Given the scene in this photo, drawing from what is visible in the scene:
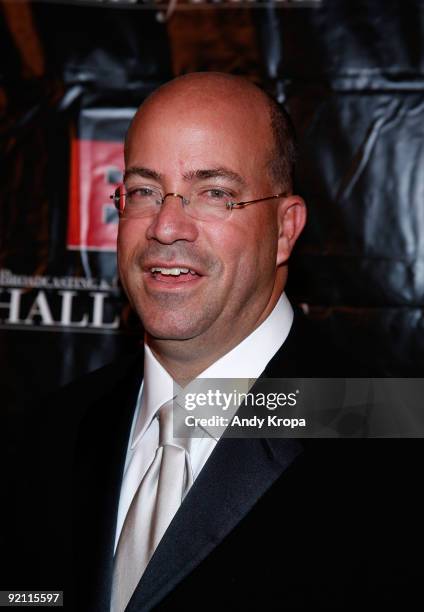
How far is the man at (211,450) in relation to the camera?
1.33 metres

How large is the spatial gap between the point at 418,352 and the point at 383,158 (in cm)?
55

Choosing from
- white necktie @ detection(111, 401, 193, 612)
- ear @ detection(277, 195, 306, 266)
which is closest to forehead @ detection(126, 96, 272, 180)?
ear @ detection(277, 195, 306, 266)

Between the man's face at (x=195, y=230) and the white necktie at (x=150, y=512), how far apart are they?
0.79ft

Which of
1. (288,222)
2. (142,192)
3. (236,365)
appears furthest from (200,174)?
(236,365)

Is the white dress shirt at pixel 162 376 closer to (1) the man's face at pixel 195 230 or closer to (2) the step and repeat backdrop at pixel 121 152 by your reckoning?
(1) the man's face at pixel 195 230

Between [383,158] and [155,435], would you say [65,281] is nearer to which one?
[155,435]

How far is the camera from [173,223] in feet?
4.91

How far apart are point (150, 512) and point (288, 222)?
693 mm

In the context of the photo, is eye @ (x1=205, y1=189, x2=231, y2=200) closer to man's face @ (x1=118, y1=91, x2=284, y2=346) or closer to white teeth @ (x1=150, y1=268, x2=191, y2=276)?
man's face @ (x1=118, y1=91, x2=284, y2=346)

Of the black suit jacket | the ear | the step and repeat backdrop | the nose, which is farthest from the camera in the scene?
the step and repeat backdrop

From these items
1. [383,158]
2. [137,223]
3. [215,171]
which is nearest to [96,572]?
[137,223]

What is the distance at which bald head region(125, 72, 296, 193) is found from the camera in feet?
5.16

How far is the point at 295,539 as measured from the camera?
4.44 feet

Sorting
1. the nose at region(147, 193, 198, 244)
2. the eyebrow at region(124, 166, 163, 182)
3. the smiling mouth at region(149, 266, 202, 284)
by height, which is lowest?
the smiling mouth at region(149, 266, 202, 284)
